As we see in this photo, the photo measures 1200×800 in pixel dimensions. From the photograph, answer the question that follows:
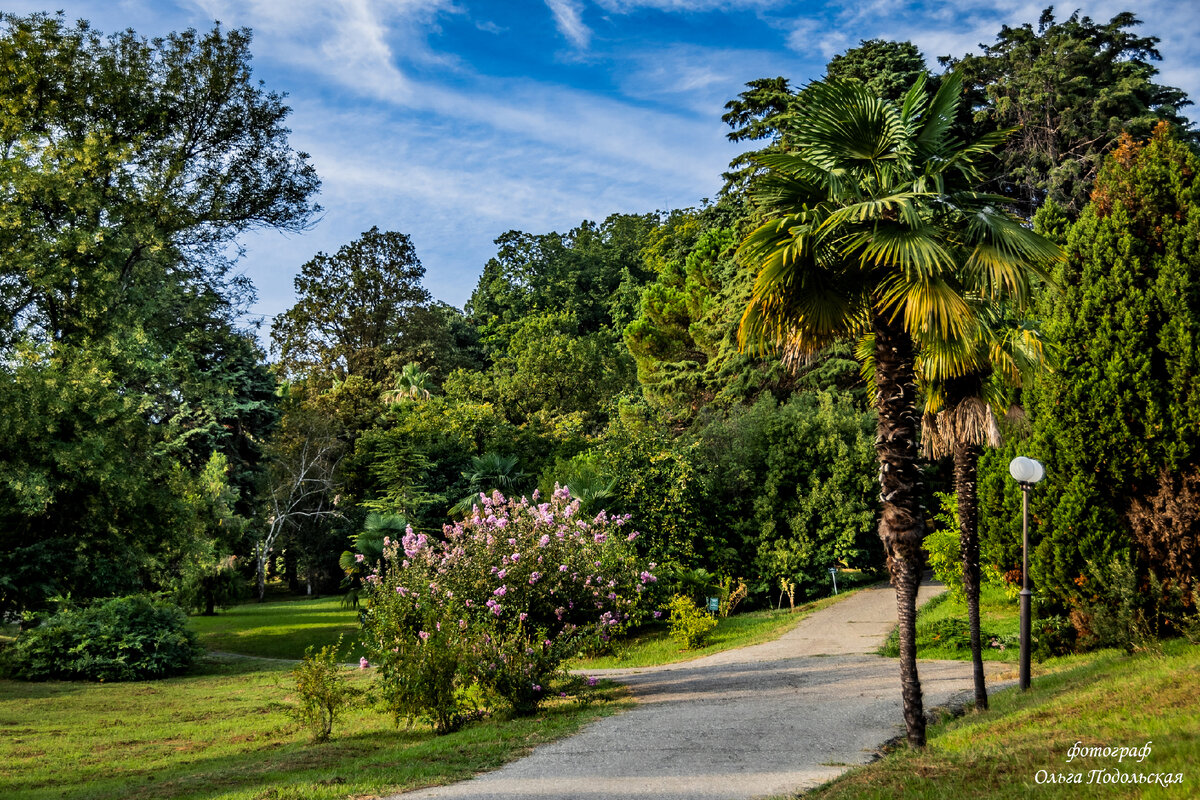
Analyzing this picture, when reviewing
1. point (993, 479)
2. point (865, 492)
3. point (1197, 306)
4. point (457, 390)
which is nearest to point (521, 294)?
point (457, 390)

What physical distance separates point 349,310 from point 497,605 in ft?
126

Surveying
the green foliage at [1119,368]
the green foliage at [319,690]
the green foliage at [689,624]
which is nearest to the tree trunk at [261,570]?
the green foliage at [689,624]

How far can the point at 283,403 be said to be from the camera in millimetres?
41250

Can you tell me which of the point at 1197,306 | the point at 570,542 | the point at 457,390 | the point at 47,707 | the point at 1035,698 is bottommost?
the point at 47,707

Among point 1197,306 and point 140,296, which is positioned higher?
point 140,296

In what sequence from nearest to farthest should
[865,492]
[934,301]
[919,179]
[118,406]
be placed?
[934,301]
[919,179]
[118,406]
[865,492]

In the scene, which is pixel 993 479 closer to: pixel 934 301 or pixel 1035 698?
pixel 1035 698

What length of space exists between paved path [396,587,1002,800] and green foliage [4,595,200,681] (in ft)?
33.4

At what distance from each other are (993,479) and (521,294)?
4123cm

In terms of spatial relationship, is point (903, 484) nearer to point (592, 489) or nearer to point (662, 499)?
point (592, 489)

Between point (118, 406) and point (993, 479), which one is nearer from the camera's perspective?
point (993, 479)

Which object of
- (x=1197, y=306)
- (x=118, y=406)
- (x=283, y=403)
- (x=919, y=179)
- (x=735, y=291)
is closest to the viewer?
(x=919, y=179)

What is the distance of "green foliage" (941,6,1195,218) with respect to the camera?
26.3m

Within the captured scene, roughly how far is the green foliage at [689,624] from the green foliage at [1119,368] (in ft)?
23.2
